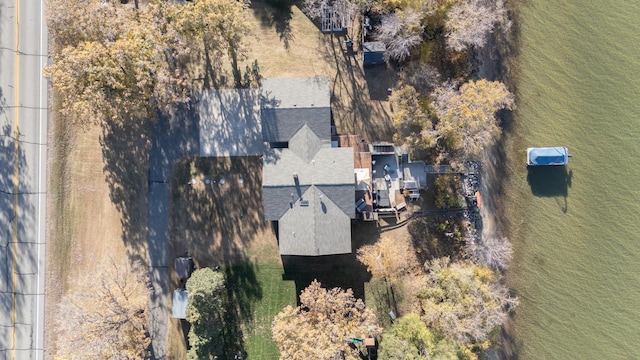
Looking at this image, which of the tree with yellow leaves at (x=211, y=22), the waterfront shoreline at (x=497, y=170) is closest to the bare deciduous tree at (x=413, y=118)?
the waterfront shoreline at (x=497, y=170)

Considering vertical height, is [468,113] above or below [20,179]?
above

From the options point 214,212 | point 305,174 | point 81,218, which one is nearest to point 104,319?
point 81,218

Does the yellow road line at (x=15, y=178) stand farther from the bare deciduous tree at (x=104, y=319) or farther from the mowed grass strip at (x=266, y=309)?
the mowed grass strip at (x=266, y=309)

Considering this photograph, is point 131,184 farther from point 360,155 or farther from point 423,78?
point 423,78

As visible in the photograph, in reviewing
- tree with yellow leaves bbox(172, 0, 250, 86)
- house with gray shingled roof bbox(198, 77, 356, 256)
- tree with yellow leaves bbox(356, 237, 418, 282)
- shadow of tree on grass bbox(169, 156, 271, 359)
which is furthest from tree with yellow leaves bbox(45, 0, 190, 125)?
tree with yellow leaves bbox(356, 237, 418, 282)

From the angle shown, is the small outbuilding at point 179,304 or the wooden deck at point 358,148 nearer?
the small outbuilding at point 179,304

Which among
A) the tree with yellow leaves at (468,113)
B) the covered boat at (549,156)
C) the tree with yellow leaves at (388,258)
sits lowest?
the tree with yellow leaves at (388,258)
